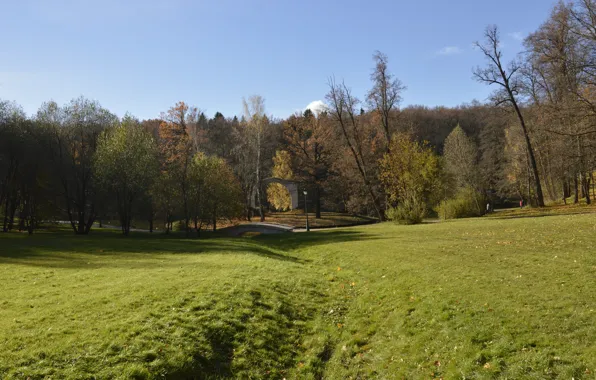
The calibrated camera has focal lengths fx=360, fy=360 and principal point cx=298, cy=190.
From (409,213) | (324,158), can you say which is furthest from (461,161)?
(409,213)

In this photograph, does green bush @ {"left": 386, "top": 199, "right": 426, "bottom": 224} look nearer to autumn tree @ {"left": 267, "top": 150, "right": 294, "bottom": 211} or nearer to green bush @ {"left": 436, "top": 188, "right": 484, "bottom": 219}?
green bush @ {"left": 436, "top": 188, "right": 484, "bottom": 219}

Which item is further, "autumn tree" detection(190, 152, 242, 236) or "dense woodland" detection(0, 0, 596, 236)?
"autumn tree" detection(190, 152, 242, 236)

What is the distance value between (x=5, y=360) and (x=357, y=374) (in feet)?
20.6

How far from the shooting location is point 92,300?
9312mm

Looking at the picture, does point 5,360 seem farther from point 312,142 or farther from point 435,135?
point 435,135

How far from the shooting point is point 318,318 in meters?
10.3

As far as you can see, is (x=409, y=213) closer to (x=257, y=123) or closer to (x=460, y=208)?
(x=460, y=208)

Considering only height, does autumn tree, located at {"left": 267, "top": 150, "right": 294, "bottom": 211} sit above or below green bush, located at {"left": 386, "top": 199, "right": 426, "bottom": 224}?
above

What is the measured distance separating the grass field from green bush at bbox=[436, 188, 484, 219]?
19.5 meters

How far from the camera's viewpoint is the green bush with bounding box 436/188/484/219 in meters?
33.8

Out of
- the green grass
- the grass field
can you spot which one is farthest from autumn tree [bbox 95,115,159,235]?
the grass field

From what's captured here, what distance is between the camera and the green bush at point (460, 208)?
1332 inches

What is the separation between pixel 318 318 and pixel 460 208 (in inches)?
1104

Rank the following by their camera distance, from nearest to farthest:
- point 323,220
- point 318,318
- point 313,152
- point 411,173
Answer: point 318,318
point 411,173
point 323,220
point 313,152
